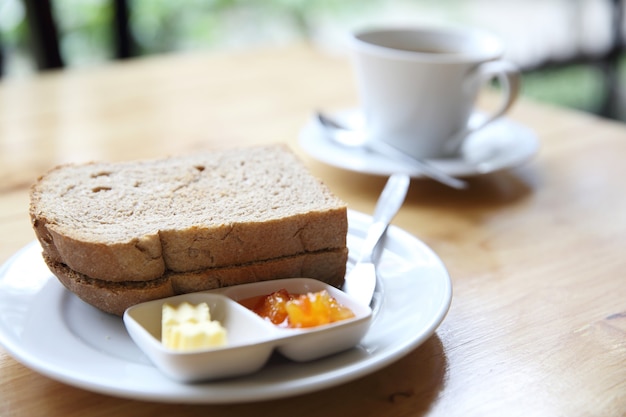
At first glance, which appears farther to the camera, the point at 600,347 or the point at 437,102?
the point at 437,102

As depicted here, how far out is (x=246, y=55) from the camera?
211 centimetres

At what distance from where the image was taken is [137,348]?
0.74 meters

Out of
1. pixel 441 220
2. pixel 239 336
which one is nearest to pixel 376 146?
pixel 441 220

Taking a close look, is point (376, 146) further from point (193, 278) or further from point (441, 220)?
point (193, 278)

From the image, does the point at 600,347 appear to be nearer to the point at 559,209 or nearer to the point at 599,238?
the point at 599,238

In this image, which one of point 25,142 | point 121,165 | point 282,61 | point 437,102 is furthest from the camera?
point 282,61

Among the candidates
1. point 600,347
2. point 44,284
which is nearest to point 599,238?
point 600,347

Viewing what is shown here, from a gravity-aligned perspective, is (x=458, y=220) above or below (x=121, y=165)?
below

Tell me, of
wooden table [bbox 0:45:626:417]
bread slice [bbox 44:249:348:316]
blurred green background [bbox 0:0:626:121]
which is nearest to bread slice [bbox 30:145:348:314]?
bread slice [bbox 44:249:348:316]

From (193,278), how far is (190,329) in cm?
14

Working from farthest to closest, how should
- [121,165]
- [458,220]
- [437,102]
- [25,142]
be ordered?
[25,142] → [437,102] → [458,220] → [121,165]

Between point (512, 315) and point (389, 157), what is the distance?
1.60ft

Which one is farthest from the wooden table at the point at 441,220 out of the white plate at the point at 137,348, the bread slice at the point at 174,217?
the bread slice at the point at 174,217

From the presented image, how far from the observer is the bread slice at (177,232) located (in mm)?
784
